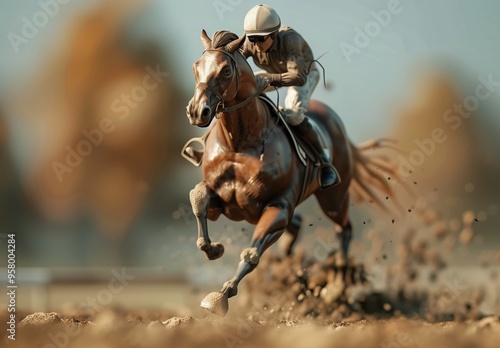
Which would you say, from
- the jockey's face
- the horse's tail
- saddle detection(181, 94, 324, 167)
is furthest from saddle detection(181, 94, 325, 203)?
the horse's tail

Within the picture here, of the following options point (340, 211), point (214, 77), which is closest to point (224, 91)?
point (214, 77)

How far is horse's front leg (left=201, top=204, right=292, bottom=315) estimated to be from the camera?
436 cm

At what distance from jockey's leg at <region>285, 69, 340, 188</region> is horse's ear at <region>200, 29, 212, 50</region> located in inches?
38.4

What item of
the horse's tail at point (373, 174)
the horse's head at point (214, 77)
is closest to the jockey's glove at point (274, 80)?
the horse's head at point (214, 77)

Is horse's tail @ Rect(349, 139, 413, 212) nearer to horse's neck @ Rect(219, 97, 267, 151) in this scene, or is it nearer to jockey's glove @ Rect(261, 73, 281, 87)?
jockey's glove @ Rect(261, 73, 281, 87)

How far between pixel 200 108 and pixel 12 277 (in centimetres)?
266

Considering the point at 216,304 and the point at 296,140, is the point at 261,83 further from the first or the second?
the point at 216,304

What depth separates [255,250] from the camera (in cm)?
464

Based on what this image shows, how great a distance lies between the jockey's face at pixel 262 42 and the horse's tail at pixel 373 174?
Answer: 2.51 m

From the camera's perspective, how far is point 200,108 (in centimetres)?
433

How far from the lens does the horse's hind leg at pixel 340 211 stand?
673 centimetres

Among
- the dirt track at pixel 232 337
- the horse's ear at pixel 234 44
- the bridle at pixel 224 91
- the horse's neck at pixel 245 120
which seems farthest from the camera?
the horse's neck at pixel 245 120

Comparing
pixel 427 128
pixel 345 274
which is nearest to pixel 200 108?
pixel 345 274

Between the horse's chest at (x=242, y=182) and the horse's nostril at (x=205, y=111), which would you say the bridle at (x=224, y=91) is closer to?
the horse's nostril at (x=205, y=111)
